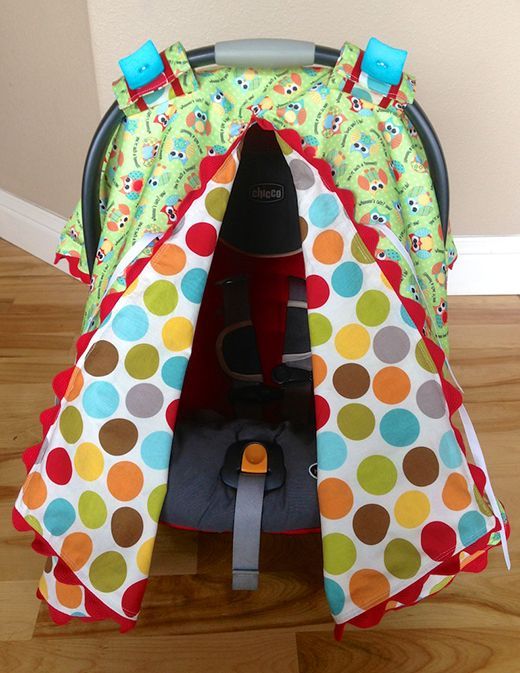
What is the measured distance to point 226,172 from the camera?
2.35ft

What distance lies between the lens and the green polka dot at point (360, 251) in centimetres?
70

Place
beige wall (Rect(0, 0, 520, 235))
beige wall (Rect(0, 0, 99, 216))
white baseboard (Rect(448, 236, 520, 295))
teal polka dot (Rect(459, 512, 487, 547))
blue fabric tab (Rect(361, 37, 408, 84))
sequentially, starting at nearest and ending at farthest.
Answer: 1. teal polka dot (Rect(459, 512, 487, 547))
2. blue fabric tab (Rect(361, 37, 408, 84))
3. beige wall (Rect(0, 0, 520, 235))
4. beige wall (Rect(0, 0, 99, 216))
5. white baseboard (Rect(448, 236, 520, 295))

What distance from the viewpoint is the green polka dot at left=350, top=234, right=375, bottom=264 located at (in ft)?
2.28

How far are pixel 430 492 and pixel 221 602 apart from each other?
0.38 metres

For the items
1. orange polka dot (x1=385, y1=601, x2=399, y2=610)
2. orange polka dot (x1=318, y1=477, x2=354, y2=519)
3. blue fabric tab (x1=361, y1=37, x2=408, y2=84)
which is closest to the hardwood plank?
orange polka dot (x1=385, y1=601, x2=399, y2=610)

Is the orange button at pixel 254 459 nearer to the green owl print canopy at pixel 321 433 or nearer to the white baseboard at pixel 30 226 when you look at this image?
the green owl print canopy at pixel 321 433

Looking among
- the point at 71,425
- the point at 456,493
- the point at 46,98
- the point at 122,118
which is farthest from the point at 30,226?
the point at 456,493

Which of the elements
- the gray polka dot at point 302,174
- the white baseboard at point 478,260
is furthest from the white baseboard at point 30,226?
the gray polka dot at point 302,174

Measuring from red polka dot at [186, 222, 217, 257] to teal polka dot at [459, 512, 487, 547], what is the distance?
38 cm

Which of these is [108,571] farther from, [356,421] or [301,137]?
[301,137]

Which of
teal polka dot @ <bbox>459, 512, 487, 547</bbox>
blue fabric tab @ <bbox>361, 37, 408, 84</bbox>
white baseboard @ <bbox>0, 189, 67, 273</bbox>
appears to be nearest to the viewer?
teal polka dot @ <bbox>459, 512, 487, 547</bbox>

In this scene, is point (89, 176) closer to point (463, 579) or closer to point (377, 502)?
point (377, 502)

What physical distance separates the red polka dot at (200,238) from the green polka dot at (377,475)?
0.90 feet

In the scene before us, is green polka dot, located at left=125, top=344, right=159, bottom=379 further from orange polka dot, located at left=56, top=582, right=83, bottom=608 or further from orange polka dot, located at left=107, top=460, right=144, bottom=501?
orange polka dot, located at left=56, top=582, right=83, bottom=608
